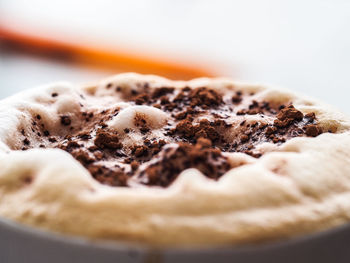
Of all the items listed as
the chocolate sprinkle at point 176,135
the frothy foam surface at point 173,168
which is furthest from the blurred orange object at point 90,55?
the frothy foam surface at point 173,168

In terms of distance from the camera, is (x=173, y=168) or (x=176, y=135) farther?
(x=176, y=135)

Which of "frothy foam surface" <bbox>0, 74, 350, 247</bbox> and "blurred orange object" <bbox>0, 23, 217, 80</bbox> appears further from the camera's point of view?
"blurred orange object" <bbox>0, 23, 217, 80</bbox>

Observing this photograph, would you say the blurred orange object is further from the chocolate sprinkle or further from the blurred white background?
the chocolate sprinkle

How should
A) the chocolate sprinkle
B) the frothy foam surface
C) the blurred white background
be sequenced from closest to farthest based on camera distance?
the frothy foam surface
the chocolate sprinkle
the blurred white background

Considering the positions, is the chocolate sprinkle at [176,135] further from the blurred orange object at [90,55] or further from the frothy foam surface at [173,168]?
the blurred orange object at [90,55]

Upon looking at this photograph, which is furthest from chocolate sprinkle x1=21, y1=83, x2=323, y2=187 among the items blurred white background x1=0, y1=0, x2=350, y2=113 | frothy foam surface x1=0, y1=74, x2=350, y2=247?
blurred white background x1=0, y1=0, x2=350, y2=113

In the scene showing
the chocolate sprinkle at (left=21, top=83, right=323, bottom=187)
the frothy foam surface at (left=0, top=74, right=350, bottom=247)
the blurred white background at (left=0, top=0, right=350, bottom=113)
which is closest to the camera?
the frothy foam surface at (left=0, top=74, right=350, bottom=247)

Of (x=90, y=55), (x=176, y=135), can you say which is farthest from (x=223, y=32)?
(x=176, y=135)

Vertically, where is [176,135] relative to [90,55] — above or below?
above

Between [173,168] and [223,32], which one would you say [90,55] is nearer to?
[223,32]

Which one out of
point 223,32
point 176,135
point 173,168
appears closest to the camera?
point 173,168
